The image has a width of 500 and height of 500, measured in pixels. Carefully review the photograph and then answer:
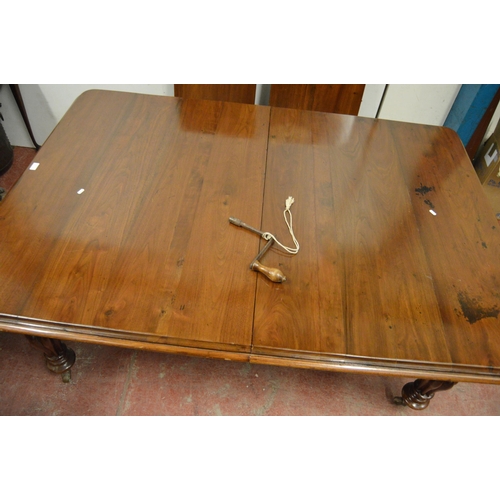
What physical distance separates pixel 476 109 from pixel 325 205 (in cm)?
154

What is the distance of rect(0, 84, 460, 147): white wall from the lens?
2.23 m

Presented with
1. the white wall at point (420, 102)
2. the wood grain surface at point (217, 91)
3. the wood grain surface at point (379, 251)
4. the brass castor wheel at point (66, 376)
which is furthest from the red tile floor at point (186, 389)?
the white wall at point (420, 102)

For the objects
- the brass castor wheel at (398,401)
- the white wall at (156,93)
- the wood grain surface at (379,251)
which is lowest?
the brass castor wheel at (398,401)

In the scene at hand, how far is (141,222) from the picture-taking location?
123 centimetres

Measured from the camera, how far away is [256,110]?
1681 millimetres

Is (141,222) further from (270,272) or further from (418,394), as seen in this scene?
(418,394)

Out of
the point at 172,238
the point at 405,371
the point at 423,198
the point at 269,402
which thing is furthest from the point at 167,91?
the point at 405,371

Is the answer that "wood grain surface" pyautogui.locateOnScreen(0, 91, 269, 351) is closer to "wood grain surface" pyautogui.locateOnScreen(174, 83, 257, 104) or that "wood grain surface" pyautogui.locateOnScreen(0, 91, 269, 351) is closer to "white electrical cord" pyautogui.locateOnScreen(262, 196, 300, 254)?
"white electrical cord" pyautogui.locateOnScreen(262, 196, 300, 254)

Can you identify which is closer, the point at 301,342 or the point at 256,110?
the point at 301,342

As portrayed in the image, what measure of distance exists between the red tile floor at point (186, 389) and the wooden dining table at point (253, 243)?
6.8 inches

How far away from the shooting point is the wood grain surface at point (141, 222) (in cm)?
103

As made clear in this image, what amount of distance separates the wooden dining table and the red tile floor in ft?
0.57

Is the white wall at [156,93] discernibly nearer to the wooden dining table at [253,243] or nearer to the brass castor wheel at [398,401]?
the wooden dining table at [253,243]

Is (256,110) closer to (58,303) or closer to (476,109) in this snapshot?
(58,303)
